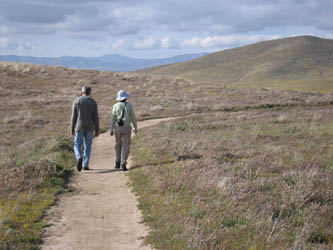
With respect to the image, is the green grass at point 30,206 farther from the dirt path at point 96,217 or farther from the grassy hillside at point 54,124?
the dirt path at point 96,217

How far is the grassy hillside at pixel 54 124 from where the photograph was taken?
7.39 m

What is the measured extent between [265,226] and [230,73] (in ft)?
577

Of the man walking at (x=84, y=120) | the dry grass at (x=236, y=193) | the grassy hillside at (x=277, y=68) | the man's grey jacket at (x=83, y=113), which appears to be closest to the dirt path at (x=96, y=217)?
the dry grass at (x=236, y=193)

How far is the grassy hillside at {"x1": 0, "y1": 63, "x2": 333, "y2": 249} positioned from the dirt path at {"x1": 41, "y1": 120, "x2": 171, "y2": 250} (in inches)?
11.8

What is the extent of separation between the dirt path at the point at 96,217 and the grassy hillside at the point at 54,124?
300 millimetres

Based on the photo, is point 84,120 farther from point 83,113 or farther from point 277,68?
point 277,68

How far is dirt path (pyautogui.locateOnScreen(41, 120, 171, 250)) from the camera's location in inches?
226

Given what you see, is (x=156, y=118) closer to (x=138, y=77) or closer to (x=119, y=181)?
(x=119, y=181)

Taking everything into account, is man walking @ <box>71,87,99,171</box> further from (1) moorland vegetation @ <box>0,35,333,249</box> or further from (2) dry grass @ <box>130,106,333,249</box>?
(2) dry grass @ <box>130,106,333,249</box>

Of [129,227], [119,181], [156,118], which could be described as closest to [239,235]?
[129,227]

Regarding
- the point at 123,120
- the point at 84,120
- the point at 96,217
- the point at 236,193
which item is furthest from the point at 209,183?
the point at 84,120

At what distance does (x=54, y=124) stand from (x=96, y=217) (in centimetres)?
1547

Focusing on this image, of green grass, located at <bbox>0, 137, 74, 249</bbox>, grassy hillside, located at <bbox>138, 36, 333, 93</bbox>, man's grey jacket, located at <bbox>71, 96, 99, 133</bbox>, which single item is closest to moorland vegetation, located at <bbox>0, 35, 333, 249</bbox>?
green grass, located at <bbox>0, 137, 74, 249</bbox>

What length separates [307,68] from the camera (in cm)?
16312
